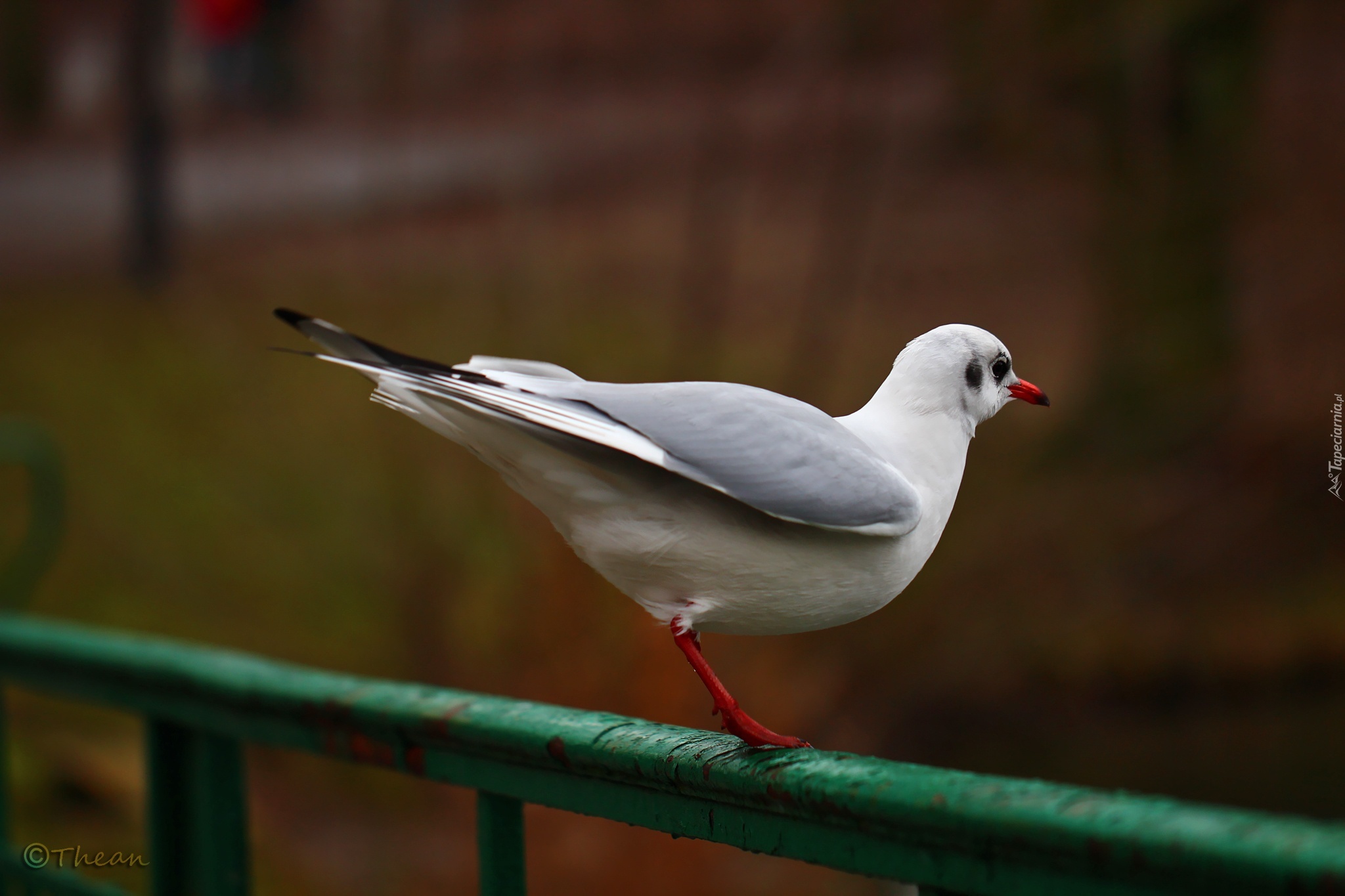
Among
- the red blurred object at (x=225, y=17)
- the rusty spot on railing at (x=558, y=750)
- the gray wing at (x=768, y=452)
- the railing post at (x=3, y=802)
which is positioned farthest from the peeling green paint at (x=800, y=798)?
the red blurred object at (x=225, y=17)

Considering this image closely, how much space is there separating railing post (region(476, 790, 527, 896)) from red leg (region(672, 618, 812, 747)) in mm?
215

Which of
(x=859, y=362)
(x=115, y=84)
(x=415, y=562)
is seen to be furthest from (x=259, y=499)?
(x=859, y=362)

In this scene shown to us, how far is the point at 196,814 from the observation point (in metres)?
1.00

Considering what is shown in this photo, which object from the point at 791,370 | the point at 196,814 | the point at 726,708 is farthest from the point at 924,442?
the point at 791,370

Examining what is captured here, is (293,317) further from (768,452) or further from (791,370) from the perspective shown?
(791,370)

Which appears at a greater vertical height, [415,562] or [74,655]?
[74,655]

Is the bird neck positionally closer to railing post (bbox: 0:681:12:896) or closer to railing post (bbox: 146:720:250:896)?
railing post (bbox: 146:720:250:896)

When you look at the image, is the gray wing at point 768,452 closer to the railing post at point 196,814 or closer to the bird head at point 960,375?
the bird head at point 960,375

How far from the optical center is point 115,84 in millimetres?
4242

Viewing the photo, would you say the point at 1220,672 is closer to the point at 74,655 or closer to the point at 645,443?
the point at 74,655

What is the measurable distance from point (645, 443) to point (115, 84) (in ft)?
14.8

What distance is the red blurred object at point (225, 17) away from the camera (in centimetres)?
398

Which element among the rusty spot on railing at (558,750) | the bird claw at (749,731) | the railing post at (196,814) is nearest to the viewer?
the bird claw at (749,731)

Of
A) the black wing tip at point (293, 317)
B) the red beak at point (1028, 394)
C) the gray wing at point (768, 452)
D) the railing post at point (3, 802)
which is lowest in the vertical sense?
the railing post at point (3, 802)
